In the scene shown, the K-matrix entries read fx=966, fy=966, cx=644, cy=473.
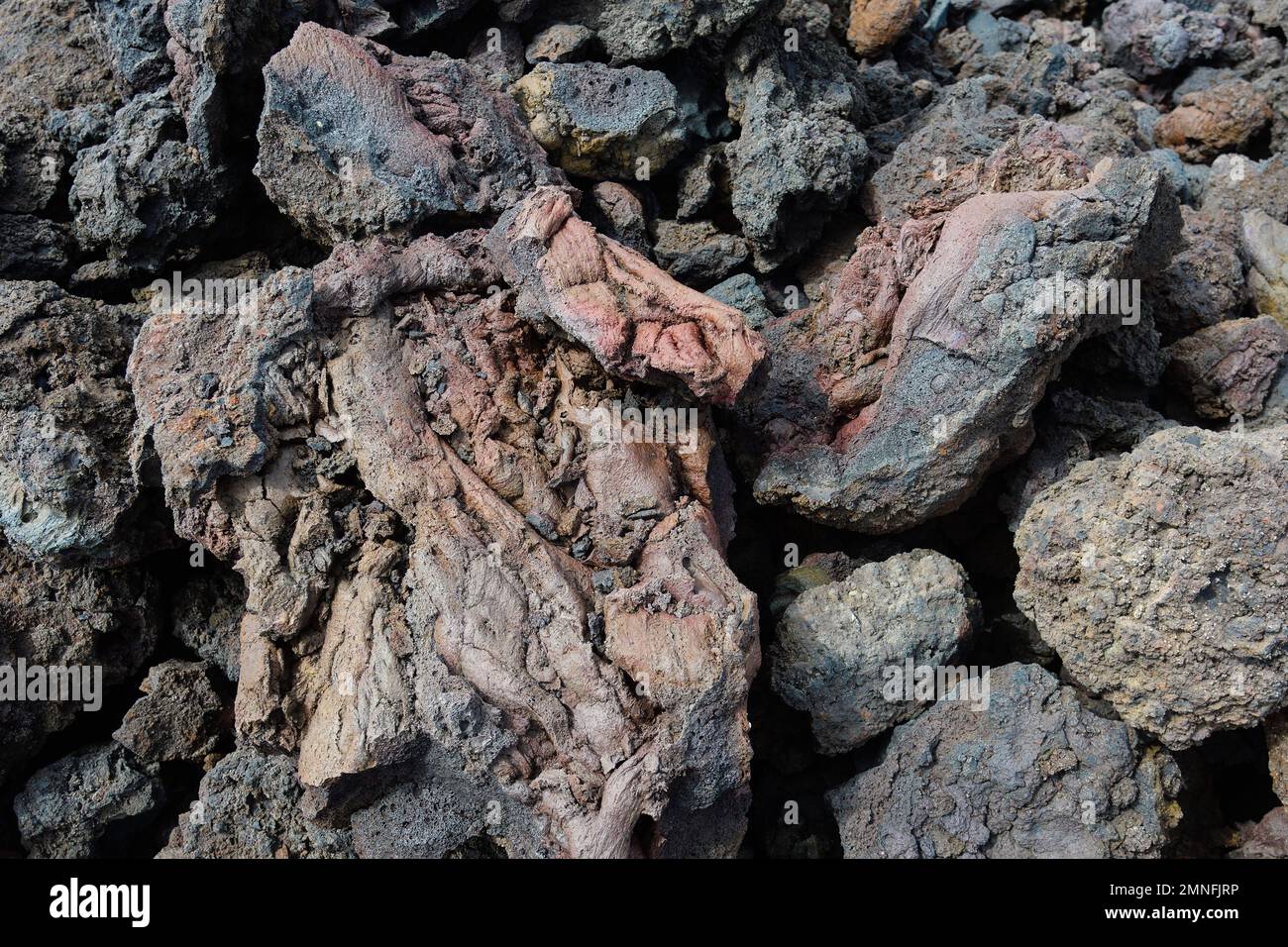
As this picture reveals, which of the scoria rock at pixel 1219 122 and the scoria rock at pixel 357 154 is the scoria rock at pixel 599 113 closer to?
the scoria rock at pixel 357 154

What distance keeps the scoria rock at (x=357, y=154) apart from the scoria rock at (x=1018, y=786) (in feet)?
10.2

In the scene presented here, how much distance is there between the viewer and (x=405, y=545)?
12.4 feet

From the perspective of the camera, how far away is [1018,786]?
12.5 feet

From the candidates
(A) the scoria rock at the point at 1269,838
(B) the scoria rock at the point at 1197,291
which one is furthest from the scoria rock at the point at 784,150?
(A) the scoria rock at the point at 1269,838

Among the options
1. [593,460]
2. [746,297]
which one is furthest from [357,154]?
[746,297]

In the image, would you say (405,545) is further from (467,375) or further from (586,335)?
(586,335)

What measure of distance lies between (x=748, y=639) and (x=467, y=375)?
5.18 ft

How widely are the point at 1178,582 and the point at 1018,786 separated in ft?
3.27

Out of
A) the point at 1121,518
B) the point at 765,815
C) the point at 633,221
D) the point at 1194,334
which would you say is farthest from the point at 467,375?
the point at 1194,334

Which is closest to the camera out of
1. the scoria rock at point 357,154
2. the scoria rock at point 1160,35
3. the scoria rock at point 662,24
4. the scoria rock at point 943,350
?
the scoria rock at point 943,350

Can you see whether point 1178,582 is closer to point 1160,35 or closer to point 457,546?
point 457,546

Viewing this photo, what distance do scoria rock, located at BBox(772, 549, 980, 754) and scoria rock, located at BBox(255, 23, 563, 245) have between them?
2472mm

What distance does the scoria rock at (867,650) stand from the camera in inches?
160

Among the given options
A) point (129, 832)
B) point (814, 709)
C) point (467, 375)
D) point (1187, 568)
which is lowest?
point (129, 832)
